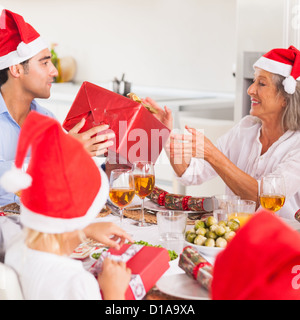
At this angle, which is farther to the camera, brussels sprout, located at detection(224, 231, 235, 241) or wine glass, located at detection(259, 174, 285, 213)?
wine glass, located at detection(259, 174, 285, 213)

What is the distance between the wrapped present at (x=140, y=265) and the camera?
108 cm

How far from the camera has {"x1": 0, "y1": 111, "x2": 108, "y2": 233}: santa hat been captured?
98 centimetres

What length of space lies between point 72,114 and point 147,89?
8.87 ft

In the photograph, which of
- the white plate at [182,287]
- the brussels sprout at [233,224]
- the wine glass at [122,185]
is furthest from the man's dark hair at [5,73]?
the white plate at [182,287]

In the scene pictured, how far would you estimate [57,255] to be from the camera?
41.6 inches

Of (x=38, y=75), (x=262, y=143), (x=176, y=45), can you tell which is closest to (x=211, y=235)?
(x=262, y=143)

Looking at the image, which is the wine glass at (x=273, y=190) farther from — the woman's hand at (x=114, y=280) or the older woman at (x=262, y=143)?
the woman's hand at (x=114, y=280)

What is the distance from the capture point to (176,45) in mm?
4133

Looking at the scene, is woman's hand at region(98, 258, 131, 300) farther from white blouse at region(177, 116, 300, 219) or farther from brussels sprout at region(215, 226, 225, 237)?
white blouse at region(177, 116, 300, 219)

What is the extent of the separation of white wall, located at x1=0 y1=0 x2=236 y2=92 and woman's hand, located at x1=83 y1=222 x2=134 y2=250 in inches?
108

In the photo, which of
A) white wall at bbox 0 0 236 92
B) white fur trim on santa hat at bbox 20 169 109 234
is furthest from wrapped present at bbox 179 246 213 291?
white wall at bbox 0 0 236 92

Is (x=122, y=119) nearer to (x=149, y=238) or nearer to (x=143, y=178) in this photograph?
(x=143, y=178)
